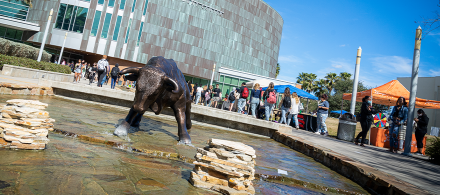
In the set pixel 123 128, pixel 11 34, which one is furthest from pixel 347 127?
pixel 11 34

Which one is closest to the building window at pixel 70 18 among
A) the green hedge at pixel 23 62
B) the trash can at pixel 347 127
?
the green hedge at pixel 23 62

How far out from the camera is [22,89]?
7.68 metres

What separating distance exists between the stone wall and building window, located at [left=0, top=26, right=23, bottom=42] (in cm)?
3239

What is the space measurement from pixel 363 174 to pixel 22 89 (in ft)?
30.6

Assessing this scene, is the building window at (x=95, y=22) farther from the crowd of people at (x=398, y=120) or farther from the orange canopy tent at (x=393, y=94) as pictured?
the crowd of people at (x=398, y=120)

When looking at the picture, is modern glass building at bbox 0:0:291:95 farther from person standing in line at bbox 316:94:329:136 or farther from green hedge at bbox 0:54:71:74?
person standing in line at bbox 316:94:329:136

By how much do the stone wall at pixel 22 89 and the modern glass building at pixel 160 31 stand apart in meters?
26.4

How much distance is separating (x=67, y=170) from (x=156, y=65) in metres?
2.36

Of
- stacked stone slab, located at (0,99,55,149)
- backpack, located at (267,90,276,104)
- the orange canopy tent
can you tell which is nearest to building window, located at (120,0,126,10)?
backpack, located at (267,90,276,104)

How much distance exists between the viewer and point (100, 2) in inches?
1305
